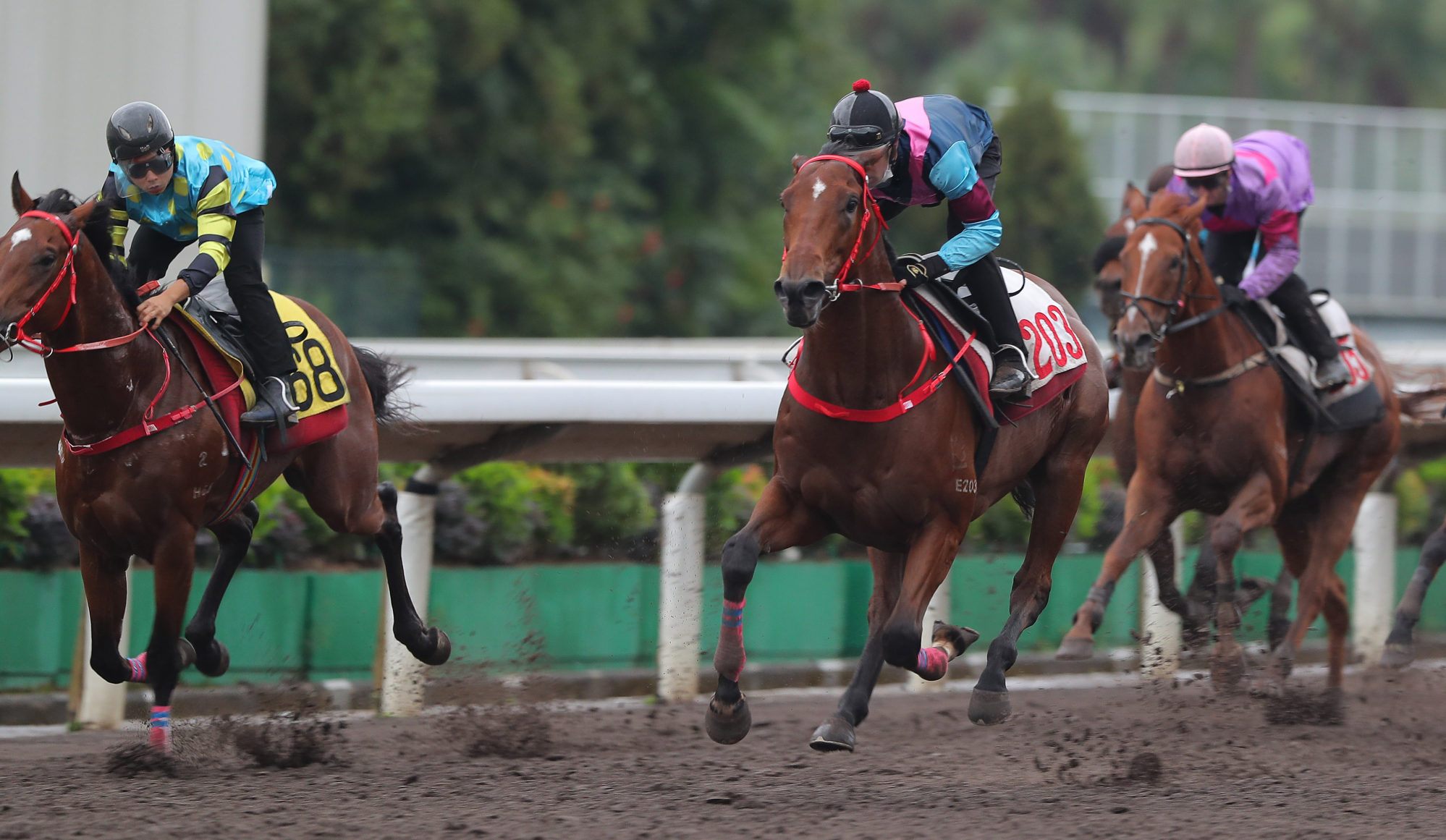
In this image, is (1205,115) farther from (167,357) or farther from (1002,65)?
(167,357)

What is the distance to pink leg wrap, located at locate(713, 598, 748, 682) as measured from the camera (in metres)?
4.78

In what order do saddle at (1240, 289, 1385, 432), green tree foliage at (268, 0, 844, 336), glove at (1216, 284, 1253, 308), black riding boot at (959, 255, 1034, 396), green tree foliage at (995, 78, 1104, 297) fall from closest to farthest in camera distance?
black riding boot at (959, 255, 1034, 396) < glove at (1216, 284, 1253, 308) < saddle at (1240, 289, 1385, 432) < green tree foliage at (268, 0, 844, 336) < green tree foliage at (995, 78, 1104, 297)

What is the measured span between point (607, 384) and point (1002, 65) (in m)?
38.2

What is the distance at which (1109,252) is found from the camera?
7160 mm

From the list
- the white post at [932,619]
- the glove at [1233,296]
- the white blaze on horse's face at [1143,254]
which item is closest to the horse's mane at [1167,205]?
the white blaze on horse's face at [1143,254]

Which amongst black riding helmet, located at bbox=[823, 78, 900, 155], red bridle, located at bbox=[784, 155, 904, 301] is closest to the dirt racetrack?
red bridle, located at bbox=[784, 155, 904, 301]

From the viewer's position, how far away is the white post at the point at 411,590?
6.46 metres

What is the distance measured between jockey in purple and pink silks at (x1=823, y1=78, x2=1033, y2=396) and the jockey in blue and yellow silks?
6.20 ft

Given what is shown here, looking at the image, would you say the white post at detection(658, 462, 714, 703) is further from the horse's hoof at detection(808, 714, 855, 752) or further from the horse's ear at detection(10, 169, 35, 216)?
the horse's ear at detection(10, 169, 35, 216)

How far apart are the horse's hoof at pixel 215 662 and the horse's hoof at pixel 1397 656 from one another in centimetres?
449

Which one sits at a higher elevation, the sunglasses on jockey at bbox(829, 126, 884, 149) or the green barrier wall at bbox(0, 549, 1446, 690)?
the sunglasses on jockey at bbox(829, 126, 884, 149)

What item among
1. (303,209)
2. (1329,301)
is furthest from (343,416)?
(303,209)

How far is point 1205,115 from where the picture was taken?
25.4 metres

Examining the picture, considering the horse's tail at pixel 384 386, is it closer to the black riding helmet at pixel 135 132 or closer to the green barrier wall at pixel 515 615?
the green barrier wall at pixel 515 615
